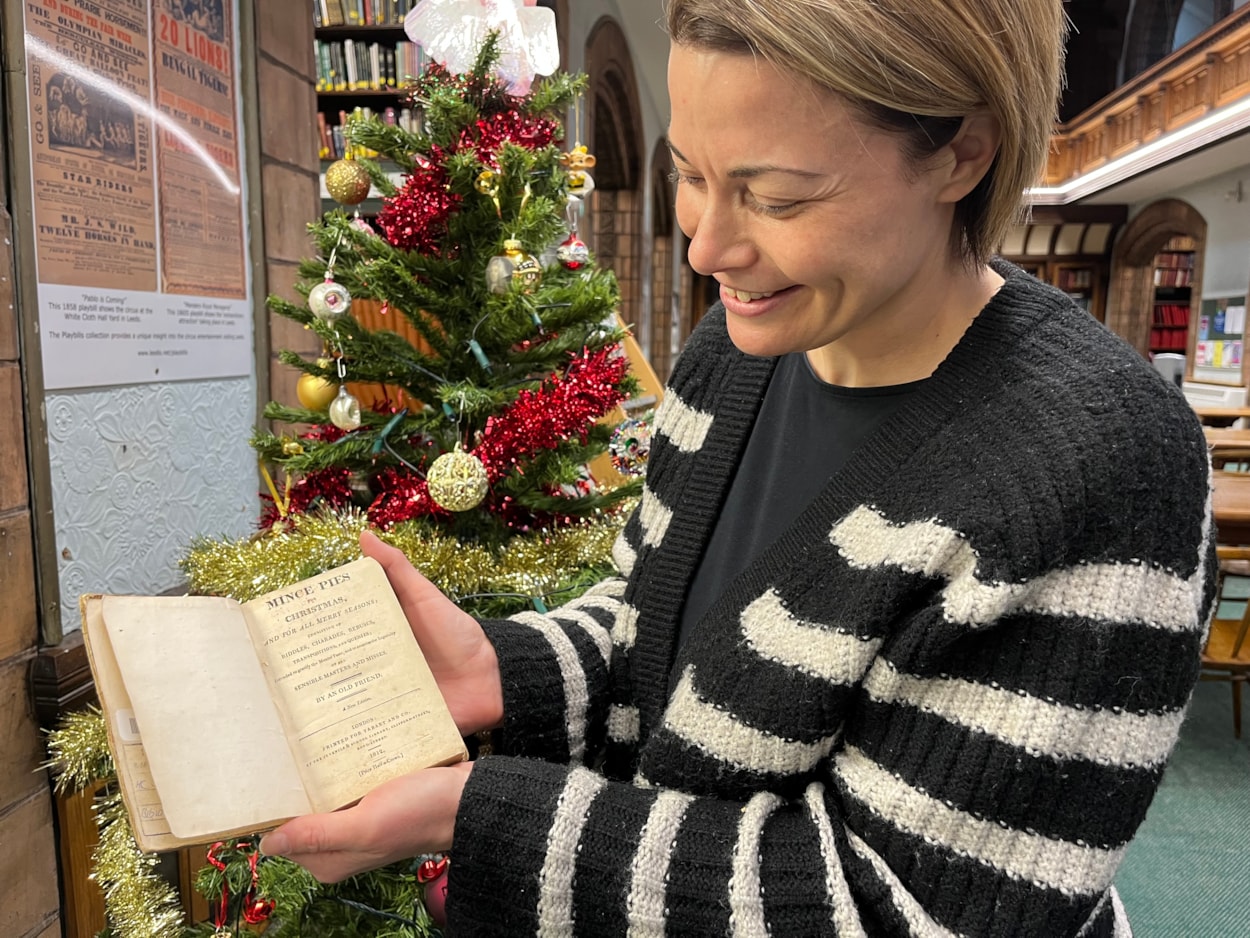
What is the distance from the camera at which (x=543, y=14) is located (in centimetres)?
139

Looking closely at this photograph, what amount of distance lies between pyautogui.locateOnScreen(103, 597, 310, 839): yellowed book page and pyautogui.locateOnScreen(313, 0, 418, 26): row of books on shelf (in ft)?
12.8

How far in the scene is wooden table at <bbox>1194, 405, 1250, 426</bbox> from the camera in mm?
5133

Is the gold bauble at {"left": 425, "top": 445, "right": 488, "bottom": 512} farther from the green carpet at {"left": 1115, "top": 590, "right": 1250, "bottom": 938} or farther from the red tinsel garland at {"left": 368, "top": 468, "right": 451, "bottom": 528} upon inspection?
the green carpet at {"left": 1115, "top": 590, "right": 1250, "bottom": 938}

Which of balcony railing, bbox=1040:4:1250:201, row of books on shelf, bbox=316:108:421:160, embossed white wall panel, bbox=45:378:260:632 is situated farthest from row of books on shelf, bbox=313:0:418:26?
balcony railing, bbox=1040:4:1250:201

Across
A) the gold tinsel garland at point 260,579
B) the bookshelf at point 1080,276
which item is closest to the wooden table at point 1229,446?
the gold tinsel garland at point 260,579

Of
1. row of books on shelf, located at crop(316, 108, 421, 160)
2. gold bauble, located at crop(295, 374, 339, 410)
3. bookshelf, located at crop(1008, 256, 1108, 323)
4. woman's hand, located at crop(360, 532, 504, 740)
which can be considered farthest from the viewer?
bookshelf, located at crop(1008, 256, 1108, 323)

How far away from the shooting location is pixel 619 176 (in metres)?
6.96

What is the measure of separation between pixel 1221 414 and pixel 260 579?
5.89m

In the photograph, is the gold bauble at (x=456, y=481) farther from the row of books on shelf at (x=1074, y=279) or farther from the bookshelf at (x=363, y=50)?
the row of books on shelf at (x=1074, y=279)

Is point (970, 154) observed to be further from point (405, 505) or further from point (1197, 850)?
point (1197, 850)

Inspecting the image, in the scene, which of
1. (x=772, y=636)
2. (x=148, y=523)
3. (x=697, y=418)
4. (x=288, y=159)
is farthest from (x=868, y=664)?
(x=288, y=159)

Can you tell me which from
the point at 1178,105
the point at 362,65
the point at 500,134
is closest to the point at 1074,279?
the point at 1178,105

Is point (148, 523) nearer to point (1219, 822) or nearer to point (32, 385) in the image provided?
point (32, 385)

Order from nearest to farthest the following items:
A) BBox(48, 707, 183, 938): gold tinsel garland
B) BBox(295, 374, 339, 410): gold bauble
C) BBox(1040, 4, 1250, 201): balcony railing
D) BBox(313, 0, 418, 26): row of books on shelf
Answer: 1. BBox(48, 707, 183, 938): gold tinsel garland
2. BBox(295, 374, 339, 410): gold bauble
3. BBox(313, 0, 418, 26): row of books on shelf
4. BBox(1040, 4, 1250, 201): balcony railing
